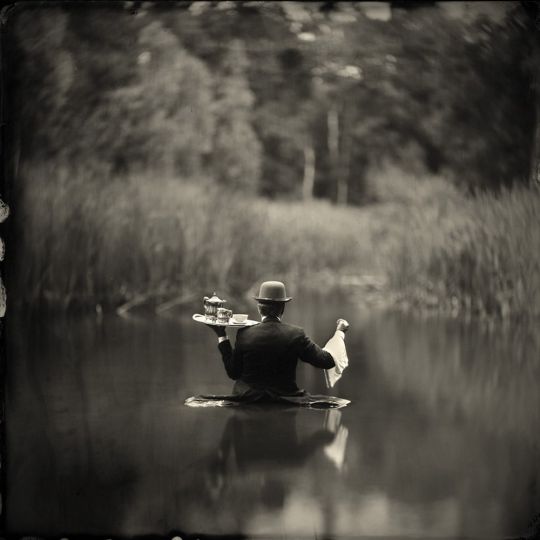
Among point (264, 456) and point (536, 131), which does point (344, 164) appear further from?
point (264, 456)

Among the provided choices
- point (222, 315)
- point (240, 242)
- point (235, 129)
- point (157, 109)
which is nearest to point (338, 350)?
point (222, 315)

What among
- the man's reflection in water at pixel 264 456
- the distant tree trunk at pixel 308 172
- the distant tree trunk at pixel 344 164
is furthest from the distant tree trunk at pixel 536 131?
the man's reflection in water at pixel 264 456

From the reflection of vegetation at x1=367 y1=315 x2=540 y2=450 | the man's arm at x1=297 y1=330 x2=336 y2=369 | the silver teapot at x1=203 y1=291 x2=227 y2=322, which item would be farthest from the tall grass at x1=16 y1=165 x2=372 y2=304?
the man's arm at x1=297 y1=330 x2=336 y2=369

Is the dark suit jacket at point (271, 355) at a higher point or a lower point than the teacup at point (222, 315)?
Answer: lower

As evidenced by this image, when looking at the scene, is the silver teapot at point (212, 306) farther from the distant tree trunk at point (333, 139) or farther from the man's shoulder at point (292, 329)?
the distant tree trunk at point (333, 139)

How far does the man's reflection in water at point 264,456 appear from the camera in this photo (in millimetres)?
2969

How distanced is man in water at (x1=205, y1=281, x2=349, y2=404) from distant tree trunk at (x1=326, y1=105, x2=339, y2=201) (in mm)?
807

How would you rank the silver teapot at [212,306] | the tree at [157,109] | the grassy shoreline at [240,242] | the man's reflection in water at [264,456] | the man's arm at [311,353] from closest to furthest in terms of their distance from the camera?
the man's reflection in water at [264,456] < the man's arm at [311,353] < the silver teapot at [212,306] < the tree at [157,109] < the grassy shoreline at [240,242]

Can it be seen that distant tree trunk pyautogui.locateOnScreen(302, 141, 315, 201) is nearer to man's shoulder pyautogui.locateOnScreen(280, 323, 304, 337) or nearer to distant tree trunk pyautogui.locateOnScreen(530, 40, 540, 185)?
man's shoulder pyautogui.locateOnScreen(280, 323, 304, 337)

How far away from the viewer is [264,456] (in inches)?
123

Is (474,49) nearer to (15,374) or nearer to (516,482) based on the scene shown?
(516,482)

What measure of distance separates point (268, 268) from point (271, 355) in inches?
28.3

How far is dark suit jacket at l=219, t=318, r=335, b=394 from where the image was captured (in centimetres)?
320

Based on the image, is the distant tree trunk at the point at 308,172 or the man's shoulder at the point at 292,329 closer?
the man's shoulder at the point at 292,329
